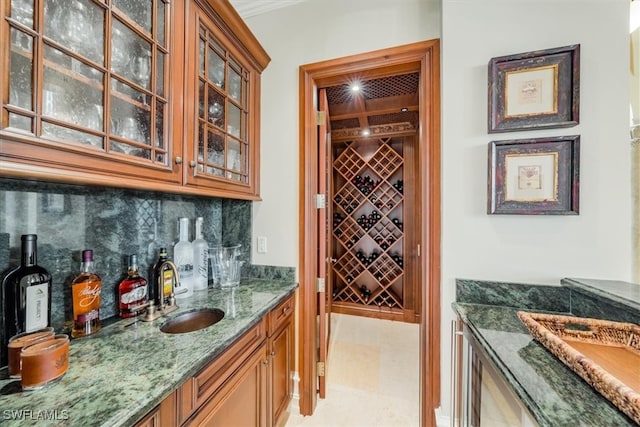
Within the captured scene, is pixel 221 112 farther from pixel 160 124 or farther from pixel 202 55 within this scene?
pixel 160 124

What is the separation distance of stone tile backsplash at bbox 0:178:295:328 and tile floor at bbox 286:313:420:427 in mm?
1374

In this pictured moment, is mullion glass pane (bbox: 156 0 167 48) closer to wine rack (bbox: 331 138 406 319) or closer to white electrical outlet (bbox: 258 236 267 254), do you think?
white electrical outlet (bbox: 258 236 267 254)

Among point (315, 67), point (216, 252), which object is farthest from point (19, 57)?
point (315, 67)

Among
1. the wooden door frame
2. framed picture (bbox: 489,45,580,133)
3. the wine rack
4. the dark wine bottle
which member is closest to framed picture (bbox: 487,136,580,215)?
framed picture (bbox: 489,45,580,133)

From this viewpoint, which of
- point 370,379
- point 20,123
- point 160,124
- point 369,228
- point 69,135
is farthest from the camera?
point 369,228

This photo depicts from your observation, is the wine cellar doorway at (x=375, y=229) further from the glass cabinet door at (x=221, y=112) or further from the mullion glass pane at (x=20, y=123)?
the mullion glass pane at (x=20, y=123)

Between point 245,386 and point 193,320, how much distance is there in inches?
15.0

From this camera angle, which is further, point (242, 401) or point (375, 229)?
point (375, 229)

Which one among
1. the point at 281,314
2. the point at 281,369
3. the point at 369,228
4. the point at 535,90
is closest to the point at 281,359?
the point at 281,369

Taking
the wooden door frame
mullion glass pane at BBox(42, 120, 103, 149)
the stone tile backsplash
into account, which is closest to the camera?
mullion glass pane at BBox(42, 120, 103, 149)

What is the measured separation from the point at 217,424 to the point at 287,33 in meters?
2.19

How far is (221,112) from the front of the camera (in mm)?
1328

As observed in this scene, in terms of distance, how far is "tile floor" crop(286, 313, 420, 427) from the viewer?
1571 millimetres

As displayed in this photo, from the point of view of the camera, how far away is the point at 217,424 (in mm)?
854
